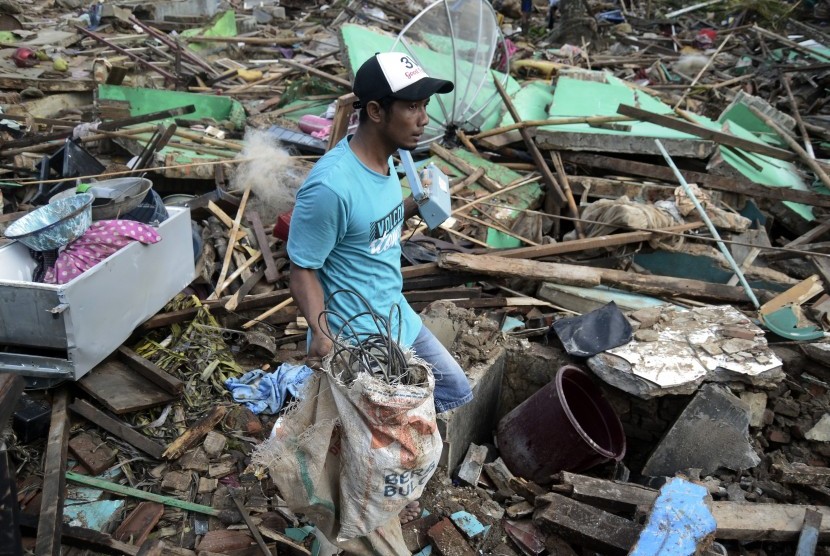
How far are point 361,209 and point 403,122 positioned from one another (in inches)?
16.2

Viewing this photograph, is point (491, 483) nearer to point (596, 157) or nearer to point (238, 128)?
point (596, 157)

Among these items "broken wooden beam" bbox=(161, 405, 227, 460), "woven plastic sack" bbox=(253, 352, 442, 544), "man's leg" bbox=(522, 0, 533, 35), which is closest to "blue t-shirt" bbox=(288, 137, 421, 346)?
"woven plastic sack" bbox=(253, 352, 442, 544)

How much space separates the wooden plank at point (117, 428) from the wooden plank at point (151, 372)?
367mm

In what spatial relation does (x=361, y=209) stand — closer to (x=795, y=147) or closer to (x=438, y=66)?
(x=438, y=66)

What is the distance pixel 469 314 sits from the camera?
15.8ft

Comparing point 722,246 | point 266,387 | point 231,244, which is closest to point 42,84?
point 231,244

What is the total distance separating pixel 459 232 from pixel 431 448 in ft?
14.2

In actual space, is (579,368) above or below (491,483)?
above

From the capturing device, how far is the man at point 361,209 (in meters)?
2.64

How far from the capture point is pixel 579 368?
4590mm

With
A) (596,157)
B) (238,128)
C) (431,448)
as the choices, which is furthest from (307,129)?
(431,448)

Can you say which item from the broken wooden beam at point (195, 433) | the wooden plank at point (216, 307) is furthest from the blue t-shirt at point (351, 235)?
the wooden plank at point (216, 307)

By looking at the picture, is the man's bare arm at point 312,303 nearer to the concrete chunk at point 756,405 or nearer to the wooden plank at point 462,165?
the concrete chunk at point 756,405

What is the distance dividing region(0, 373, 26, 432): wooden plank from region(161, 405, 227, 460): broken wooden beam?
64.4 inches
